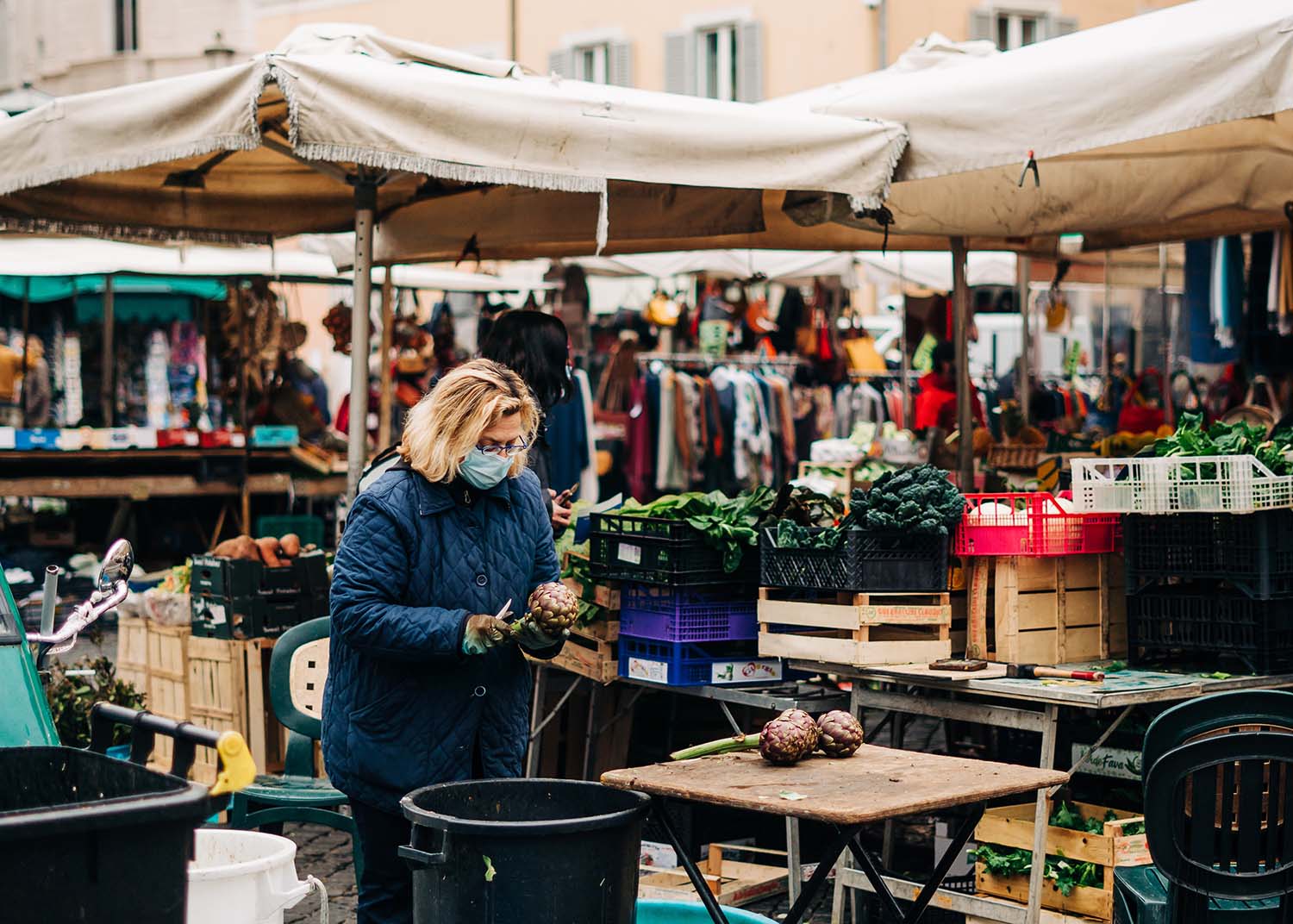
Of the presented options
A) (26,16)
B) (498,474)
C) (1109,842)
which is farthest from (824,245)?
(26,16)

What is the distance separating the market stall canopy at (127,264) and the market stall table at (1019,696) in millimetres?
7461

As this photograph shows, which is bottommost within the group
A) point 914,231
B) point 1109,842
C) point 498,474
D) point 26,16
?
point 1109,842

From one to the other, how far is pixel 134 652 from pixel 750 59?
59.2 feet

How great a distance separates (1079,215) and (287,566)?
3.84m

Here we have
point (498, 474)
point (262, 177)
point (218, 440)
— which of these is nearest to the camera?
point (498, 474)

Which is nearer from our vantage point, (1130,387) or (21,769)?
(21,769)

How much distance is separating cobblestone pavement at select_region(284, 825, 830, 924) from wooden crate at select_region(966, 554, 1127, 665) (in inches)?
46.9

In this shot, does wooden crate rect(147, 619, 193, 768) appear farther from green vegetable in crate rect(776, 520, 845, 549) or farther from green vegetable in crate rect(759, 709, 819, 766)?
green vegetable in crate rect(759, 709, 819, 766)

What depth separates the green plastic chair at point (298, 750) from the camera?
518cm

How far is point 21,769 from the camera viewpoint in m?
3.10

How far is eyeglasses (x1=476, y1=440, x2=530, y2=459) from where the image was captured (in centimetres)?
392

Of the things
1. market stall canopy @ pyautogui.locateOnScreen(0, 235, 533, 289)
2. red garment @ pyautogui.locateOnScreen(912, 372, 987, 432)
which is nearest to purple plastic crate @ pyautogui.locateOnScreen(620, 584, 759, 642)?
red garment @ pyautogui.locateOnScreen(912, 372, 987, 432)

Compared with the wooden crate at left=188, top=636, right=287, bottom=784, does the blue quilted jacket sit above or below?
above

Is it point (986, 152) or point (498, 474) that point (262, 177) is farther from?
point (498, 474)
